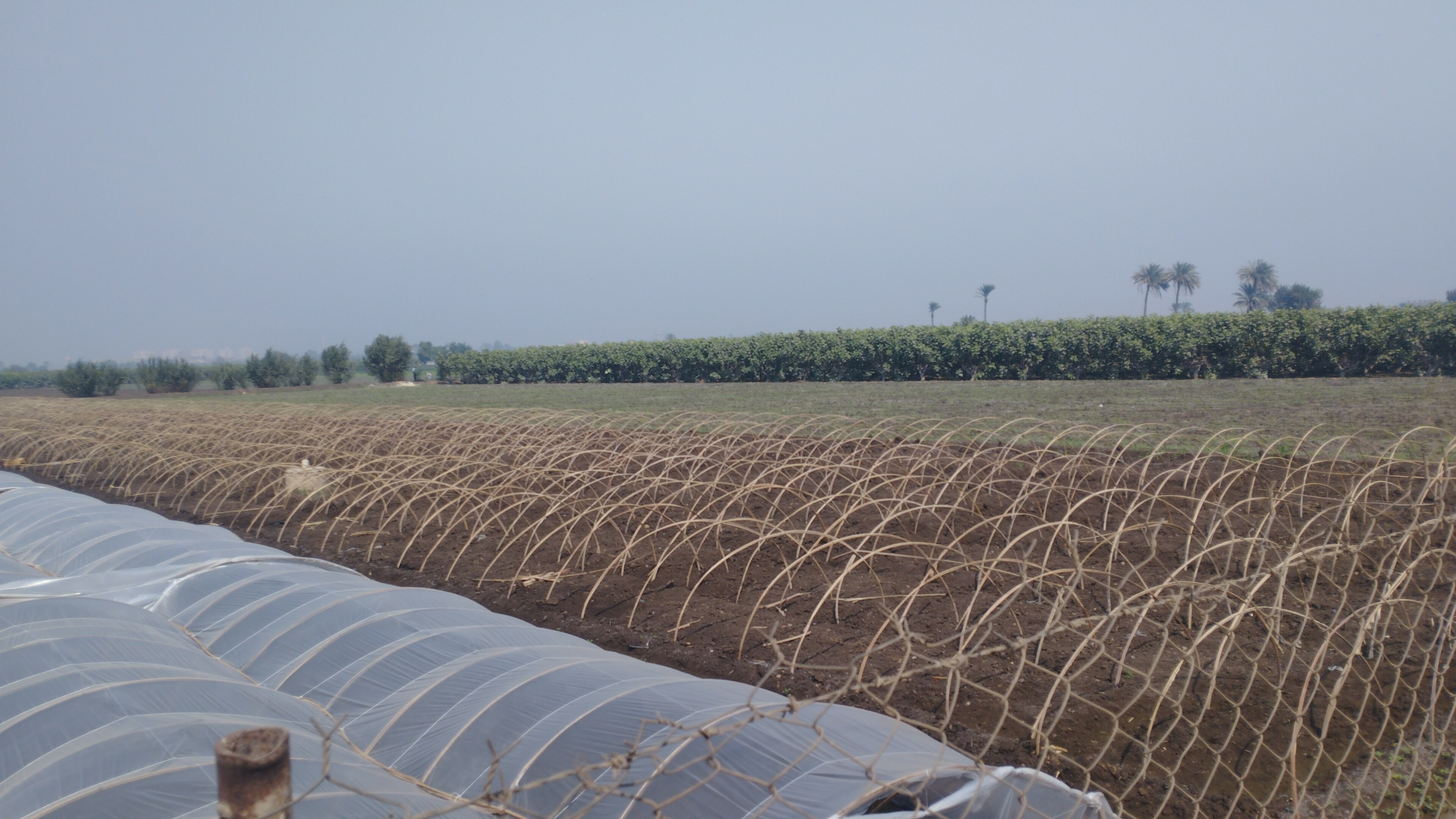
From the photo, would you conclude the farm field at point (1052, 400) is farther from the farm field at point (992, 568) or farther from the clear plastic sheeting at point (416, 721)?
the clear plastic sheeting at point (416, 721)

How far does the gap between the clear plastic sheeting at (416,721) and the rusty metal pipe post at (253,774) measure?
0.56 metres

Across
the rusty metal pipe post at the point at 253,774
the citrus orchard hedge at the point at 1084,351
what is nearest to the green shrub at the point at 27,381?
the citrus orchard hedge at the point at 1084,351

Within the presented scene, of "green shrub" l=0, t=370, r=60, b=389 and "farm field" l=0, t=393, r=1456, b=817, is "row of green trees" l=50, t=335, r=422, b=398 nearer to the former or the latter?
"green shrub" l=0, t=370, r=60, b=389

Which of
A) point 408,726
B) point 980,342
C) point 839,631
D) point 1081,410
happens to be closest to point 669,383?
point 980,342

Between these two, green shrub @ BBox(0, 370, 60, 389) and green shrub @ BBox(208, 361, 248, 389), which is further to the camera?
green shrub @ BBox(0, 370, 60, 389)

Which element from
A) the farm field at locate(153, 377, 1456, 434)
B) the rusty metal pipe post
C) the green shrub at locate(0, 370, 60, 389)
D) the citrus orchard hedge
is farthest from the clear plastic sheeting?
the green shrub at locate(0, 370, 60, 389)

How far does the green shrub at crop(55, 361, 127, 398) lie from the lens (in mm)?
46156

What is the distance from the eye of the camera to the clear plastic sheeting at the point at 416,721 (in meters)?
2.41

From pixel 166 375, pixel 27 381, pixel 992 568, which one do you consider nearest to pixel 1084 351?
pixel 992 568

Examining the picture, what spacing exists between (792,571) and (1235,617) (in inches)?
164

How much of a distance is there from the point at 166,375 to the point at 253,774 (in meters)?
55.9

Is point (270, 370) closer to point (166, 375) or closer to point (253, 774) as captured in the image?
point (166, 375)

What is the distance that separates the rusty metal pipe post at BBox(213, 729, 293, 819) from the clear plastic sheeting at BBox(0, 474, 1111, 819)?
0.56 meters

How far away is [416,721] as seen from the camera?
11.5 ft
